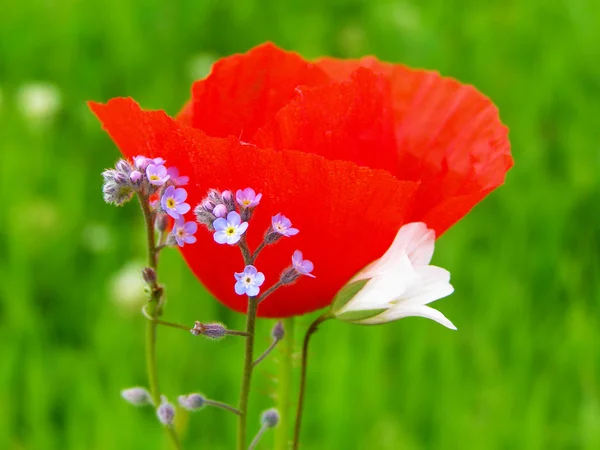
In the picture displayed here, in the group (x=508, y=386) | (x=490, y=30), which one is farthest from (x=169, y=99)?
(x=508, y=386)

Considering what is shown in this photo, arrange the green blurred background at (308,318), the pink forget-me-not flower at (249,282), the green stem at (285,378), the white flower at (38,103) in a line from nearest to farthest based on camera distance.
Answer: the pink forget-me-not flower at (249,282) < the green stem at (285,378) < the green blurred background at (308,318) < the white flower at (38,103)

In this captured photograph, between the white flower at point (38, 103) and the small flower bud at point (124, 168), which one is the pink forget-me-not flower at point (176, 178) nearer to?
the small flower bud at point (124, 168)

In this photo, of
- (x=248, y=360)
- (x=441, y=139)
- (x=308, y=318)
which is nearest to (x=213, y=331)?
(x=248, y=360)

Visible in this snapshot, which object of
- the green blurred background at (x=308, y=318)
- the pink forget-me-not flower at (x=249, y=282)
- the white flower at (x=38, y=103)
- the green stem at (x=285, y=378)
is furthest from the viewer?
the white flower at (x=38, y=103)

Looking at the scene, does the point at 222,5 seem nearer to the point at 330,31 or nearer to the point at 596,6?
the point at 330,31

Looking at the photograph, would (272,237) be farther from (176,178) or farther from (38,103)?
(38,103)

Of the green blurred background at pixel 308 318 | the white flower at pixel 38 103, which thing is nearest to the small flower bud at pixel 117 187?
the green blurred background at pixel 308 318
